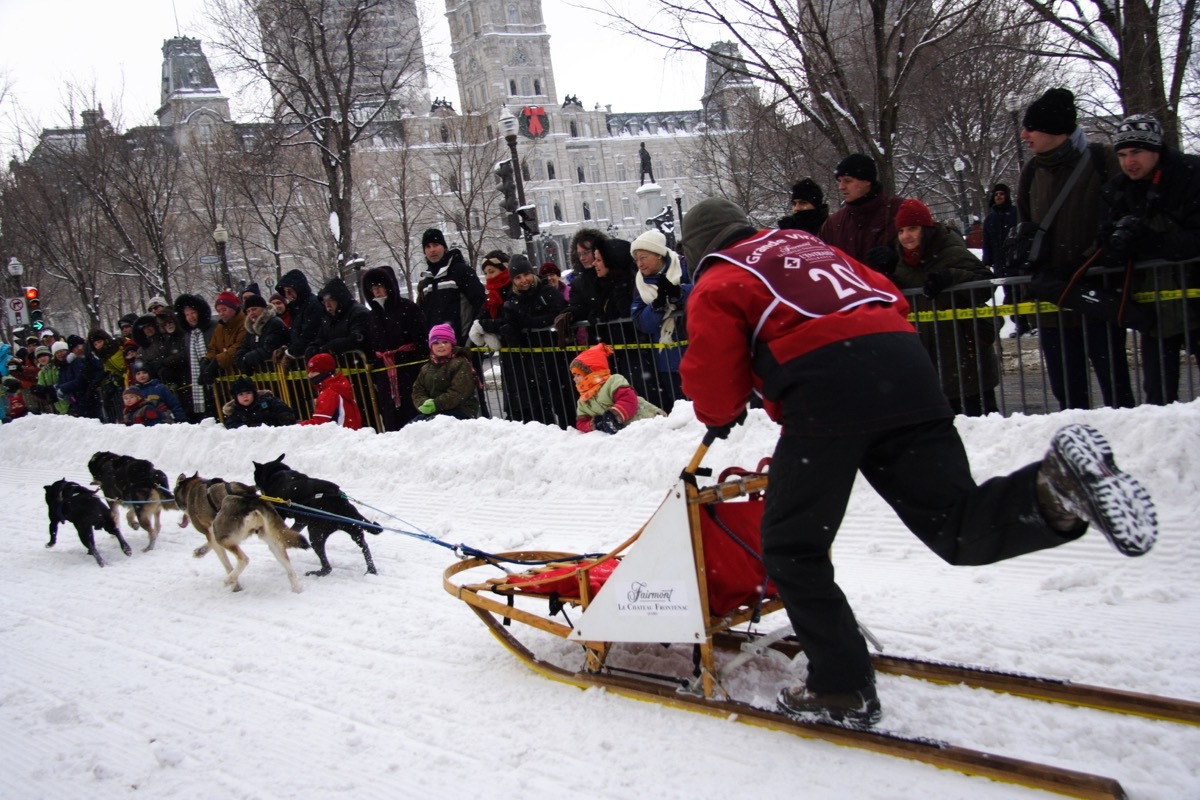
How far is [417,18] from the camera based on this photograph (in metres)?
20.7

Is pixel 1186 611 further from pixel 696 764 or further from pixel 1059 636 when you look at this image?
pixel 696 764

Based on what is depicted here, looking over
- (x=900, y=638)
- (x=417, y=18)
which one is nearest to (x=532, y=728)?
(x=900, y=638)

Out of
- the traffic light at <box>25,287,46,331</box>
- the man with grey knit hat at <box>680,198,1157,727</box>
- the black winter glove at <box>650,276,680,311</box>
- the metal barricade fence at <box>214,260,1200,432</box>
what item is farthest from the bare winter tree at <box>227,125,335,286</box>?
the man with grey knit hat at <box>680,198,1157,727</box>

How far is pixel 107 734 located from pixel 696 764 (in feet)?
8.82

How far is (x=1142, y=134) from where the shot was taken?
15.5ft

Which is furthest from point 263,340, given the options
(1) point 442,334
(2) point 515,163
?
(2) point 515,163

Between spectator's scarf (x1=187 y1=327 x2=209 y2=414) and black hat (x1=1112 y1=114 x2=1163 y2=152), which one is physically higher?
black hat (x1=1112 y1=114 x2=1163 y2=152)

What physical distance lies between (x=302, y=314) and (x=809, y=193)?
6294mm

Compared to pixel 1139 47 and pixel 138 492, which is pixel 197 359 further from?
pixel 1139 47

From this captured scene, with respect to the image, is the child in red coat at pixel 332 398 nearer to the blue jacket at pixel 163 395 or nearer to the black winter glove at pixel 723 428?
the blue jacket at pixel 163 395

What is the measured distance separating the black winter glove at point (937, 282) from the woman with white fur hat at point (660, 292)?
1.95 meters

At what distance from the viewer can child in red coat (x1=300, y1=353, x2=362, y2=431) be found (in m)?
9.67

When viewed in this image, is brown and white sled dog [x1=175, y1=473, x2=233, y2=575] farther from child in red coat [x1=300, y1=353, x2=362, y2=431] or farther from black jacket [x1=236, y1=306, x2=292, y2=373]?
black jacket [x1=236, y1=306, x2=292, y2=373]

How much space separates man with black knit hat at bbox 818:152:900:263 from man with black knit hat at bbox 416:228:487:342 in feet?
13.5
